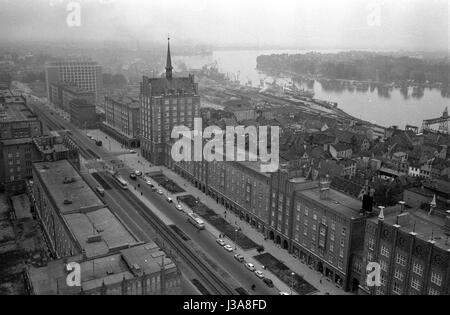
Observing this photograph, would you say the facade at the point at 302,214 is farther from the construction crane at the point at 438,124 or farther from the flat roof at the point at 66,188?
the construction crane at the point at 438,124

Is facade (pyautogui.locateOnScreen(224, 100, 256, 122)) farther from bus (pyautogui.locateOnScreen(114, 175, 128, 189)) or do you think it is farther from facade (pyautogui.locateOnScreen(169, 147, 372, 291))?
facade (pyautogui.locateOnScreen(169, 147, 372, 291))

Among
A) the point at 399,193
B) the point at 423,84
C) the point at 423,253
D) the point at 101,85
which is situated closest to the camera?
the point at 423,253

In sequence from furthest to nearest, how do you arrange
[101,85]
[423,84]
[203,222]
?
[423,84] → [101,85] → [203,222]

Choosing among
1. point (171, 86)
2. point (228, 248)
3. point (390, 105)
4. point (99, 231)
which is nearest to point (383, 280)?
point (228, 248)

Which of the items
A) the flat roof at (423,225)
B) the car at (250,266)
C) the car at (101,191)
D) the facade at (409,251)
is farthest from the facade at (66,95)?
the facade at (409,251)

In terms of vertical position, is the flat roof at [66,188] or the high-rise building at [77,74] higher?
the high-rise building at [77,74]
